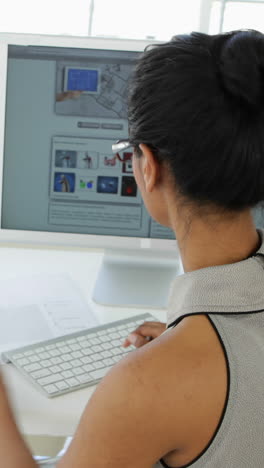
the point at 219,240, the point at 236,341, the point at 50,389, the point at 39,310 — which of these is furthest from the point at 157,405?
the point at 39,310

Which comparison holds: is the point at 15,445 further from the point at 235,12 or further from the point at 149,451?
the point at 235,12

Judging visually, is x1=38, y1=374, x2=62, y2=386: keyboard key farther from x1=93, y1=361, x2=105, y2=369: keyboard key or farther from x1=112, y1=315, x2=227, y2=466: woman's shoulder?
x1=112, y1=315, x2=227, y2=466: woman's shoulder

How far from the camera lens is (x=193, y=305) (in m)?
0.68

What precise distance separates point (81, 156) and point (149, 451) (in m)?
0.69

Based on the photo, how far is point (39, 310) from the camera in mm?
1150

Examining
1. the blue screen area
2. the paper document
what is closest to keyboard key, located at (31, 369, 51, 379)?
the paper document

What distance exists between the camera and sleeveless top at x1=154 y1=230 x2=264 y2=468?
2.06ft

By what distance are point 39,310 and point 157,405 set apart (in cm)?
58

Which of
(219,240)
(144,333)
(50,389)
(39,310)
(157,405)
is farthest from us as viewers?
(39,310)

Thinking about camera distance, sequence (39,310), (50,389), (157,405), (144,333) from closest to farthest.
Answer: (157,405), (50,389), (144,333), (39,310)

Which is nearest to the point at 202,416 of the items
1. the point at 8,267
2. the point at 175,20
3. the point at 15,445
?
the point at 15,445

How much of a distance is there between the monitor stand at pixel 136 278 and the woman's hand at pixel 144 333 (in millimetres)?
172

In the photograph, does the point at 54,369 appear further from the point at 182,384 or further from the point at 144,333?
the point at 182,384

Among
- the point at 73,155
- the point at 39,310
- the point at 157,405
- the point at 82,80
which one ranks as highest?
the point at 82,80
